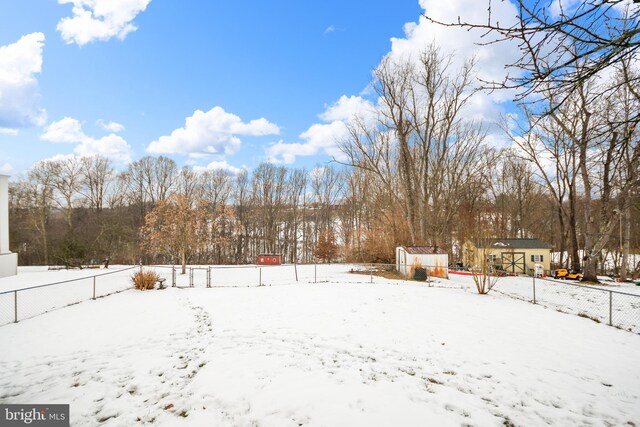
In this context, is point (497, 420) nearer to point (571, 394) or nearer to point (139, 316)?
point (571, 394)

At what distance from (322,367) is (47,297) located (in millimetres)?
13966

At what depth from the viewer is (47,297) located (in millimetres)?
12922

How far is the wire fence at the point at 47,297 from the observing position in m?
9.60

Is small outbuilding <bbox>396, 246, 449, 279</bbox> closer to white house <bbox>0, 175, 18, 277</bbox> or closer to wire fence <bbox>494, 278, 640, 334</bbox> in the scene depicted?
wire fence <bbox>494, 278, 640, 334</bbox>

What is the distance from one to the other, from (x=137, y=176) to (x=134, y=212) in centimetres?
489

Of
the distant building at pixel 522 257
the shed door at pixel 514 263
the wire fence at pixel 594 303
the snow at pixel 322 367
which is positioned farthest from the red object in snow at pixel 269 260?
the shed door at pixel 514 263

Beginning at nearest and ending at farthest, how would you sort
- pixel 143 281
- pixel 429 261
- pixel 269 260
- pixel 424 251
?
1. pixel 143 281
2. pixel 429 261
3. pixel 424 251
4. pixel 269 260

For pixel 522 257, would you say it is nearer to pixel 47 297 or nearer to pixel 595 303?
pixel 595 303

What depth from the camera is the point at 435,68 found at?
23.7m

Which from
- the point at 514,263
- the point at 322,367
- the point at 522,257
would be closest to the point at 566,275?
the point at 514,263

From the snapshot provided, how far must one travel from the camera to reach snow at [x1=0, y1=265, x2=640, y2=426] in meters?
3.93

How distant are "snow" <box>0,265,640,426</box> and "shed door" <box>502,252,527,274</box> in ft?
64.0

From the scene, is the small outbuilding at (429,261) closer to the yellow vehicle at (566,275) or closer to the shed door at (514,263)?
the yellow vehicle at (566,275)

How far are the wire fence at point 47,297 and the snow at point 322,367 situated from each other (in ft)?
3.22
